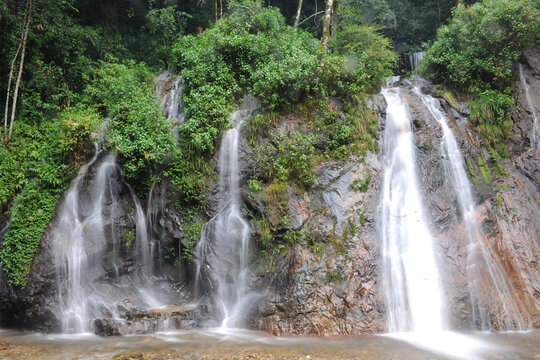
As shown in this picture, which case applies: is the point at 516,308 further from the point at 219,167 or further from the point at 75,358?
the point at 75,358

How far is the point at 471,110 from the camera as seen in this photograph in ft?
35.3

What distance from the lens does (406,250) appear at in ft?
26.6

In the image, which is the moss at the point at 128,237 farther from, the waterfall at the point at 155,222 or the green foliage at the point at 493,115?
the green foliage at the point at 493,115

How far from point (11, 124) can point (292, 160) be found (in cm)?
922

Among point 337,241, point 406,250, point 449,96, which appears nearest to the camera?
point 337,241

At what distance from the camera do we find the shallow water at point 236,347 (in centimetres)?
566

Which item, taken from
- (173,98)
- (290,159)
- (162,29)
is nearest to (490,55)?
(290,159)

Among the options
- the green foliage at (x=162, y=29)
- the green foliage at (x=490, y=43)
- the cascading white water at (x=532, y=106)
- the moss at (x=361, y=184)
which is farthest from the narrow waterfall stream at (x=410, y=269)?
the green foliage at (x=162, y=29)

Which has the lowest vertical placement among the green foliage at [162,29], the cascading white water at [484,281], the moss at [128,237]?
the cascading white water at [484,281]

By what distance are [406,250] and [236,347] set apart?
4827mm

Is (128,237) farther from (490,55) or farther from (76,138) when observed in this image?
(490,55)

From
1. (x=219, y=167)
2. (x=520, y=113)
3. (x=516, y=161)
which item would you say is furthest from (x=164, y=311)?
(x=520, y=113)

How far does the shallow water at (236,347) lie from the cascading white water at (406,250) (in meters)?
0.86

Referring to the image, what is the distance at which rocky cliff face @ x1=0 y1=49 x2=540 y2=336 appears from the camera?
7.15 m
